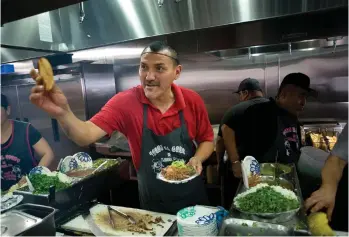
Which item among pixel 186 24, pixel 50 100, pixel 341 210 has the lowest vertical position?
pixel 341 210

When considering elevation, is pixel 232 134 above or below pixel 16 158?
below

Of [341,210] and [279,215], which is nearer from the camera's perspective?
[279,215]

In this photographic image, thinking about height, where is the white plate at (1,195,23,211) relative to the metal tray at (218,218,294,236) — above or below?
above

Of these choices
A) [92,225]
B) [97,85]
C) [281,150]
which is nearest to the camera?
[92,225]

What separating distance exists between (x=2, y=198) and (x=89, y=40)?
2.04 meters

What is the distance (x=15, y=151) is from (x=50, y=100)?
734 mm

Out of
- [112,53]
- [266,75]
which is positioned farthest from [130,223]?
[112,53]

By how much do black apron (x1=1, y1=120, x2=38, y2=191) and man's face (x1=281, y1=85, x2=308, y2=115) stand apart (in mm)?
2176

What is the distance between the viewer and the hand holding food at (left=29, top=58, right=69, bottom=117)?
1.08m

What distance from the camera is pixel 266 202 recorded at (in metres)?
1.28

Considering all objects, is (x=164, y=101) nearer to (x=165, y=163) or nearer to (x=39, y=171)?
(x=165, y=163)

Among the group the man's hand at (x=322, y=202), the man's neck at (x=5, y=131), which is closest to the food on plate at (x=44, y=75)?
the man's neck at (x=5, y=131)

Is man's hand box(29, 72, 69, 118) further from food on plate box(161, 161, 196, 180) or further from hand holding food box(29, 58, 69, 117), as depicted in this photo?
food on plate box(161, 161, 196, 180)

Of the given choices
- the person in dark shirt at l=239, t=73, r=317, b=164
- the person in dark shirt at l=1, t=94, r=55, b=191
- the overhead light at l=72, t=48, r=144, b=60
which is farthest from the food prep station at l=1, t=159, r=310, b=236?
the overhead light at l=72, t=48, r=144, b=60
